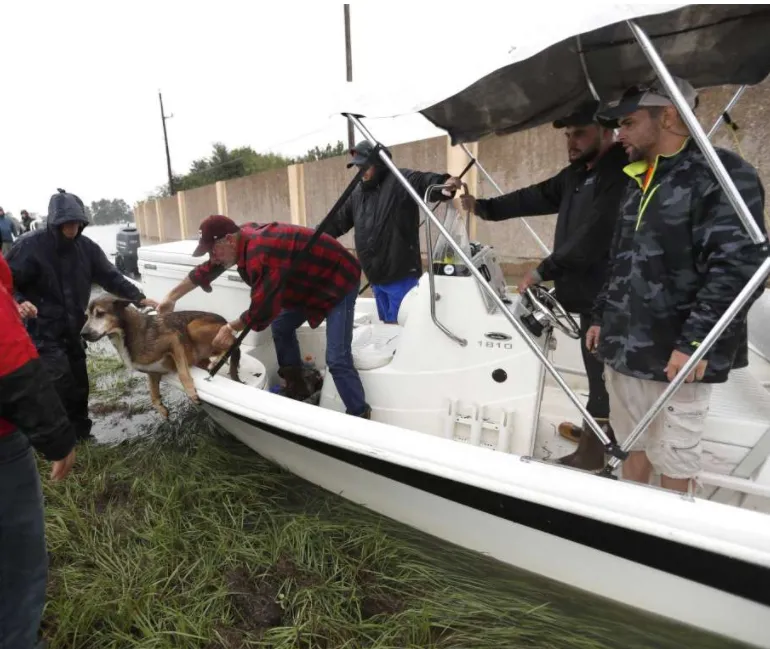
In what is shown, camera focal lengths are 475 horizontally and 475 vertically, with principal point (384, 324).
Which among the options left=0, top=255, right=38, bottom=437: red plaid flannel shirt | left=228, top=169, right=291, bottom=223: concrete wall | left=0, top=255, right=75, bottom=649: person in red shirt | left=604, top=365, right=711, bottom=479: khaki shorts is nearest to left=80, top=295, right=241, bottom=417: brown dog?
left=0, top=255, right=75, bottom=649: person in red shirt

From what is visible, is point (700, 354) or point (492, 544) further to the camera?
point (492, 544)

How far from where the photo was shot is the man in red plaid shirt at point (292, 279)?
2.60m

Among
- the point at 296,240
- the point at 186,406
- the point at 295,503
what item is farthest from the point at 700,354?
the point at 186,406

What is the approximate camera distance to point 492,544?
2.13 metres

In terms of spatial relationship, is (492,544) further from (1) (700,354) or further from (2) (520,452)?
(1) (700,354)

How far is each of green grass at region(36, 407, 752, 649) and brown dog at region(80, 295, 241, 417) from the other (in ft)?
2.36

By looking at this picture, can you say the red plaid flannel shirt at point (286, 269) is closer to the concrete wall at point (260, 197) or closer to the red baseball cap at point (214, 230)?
the red baseball cap at point (214, 230)

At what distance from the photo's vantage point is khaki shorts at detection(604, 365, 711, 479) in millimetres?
1722

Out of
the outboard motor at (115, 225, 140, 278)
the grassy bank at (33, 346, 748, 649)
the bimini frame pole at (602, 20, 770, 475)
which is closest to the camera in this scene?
the bimini frame pole at (602, 20, 770, 475)

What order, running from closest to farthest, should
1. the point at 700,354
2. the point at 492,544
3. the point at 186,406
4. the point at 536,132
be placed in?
1. the point at 700,354
2. the point at 492,544
3. the point at 186,406
4. the point at 536,132

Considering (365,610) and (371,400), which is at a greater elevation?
(371,400)

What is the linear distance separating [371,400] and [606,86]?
2.17 metres

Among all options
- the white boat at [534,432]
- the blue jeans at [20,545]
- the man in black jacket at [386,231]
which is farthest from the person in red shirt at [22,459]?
the man in black jacket at [386,231]

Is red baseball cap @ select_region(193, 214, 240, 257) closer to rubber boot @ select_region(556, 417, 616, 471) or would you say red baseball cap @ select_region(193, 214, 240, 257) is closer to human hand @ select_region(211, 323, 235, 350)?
human hand @ select_region(211, 323, 235, 350)
